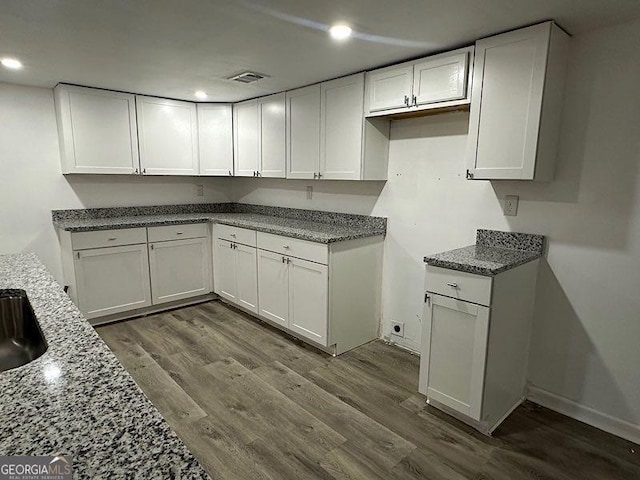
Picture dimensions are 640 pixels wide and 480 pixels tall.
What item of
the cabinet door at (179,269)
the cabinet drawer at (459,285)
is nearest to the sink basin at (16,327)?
the cabinet drawer at (459,285)

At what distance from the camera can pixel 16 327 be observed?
1504mm

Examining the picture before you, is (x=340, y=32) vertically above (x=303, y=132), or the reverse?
(x=340, y=32)

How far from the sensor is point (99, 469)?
625 mm

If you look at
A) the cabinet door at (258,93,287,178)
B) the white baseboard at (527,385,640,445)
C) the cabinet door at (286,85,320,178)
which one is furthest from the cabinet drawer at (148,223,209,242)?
the white baseboard at (527,385,640,445)

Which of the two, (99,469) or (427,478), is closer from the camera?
(99,469)

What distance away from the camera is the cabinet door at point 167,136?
3.66m

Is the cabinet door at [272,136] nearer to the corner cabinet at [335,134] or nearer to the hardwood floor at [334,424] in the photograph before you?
the corner cabinet at [335,134]

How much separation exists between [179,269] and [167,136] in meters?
1.32

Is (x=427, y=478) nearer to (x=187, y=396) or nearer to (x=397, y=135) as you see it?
(x=187, y=396)

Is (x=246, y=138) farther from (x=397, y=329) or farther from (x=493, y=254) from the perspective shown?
(x=493, y=254)

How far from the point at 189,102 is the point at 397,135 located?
2.22 metres

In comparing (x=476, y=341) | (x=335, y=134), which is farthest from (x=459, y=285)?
(x=335, y=134)

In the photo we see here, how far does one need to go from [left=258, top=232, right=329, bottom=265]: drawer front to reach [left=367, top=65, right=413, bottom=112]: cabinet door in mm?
1065

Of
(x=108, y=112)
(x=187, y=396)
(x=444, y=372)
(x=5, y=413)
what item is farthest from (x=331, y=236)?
(x=108, y=112)
